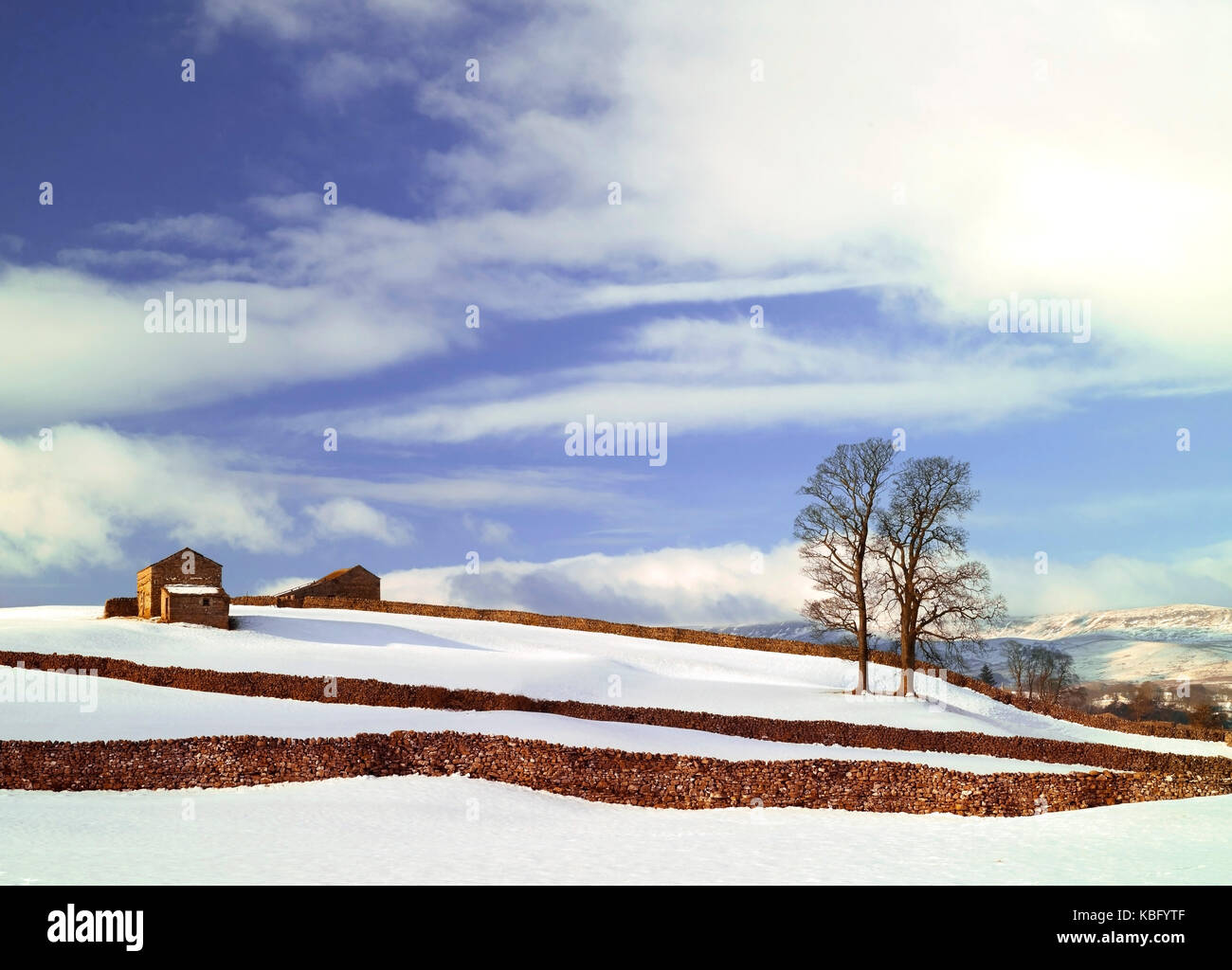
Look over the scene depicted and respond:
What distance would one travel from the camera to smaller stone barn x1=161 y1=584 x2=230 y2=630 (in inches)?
1838

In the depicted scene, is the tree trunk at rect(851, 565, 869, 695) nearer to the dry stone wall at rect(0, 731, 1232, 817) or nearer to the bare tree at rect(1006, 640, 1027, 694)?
the dry stone wall at rect(0, 731, 1232, 817)

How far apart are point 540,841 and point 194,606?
119 feet

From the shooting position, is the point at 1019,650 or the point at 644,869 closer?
the point at 644,869

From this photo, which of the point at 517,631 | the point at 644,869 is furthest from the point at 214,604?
the point at 644,869

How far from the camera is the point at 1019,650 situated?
8450cm

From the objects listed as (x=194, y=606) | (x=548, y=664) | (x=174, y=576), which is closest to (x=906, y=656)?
(x=548, y=664)

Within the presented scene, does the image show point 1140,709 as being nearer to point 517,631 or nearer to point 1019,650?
point 1019,650

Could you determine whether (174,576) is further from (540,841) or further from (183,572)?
(540,841)

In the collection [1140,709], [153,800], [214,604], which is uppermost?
[214,604]

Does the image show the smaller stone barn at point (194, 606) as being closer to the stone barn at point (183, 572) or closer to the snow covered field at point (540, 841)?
the stone barn at point (183, 572)

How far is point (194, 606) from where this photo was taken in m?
46.8

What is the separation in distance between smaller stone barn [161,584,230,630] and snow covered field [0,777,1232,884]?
89.3 feet

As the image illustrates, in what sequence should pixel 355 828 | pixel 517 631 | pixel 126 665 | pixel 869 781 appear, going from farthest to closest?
pixel 517 631, pixel 126 665, pixel 869 781, pixel 355 828
